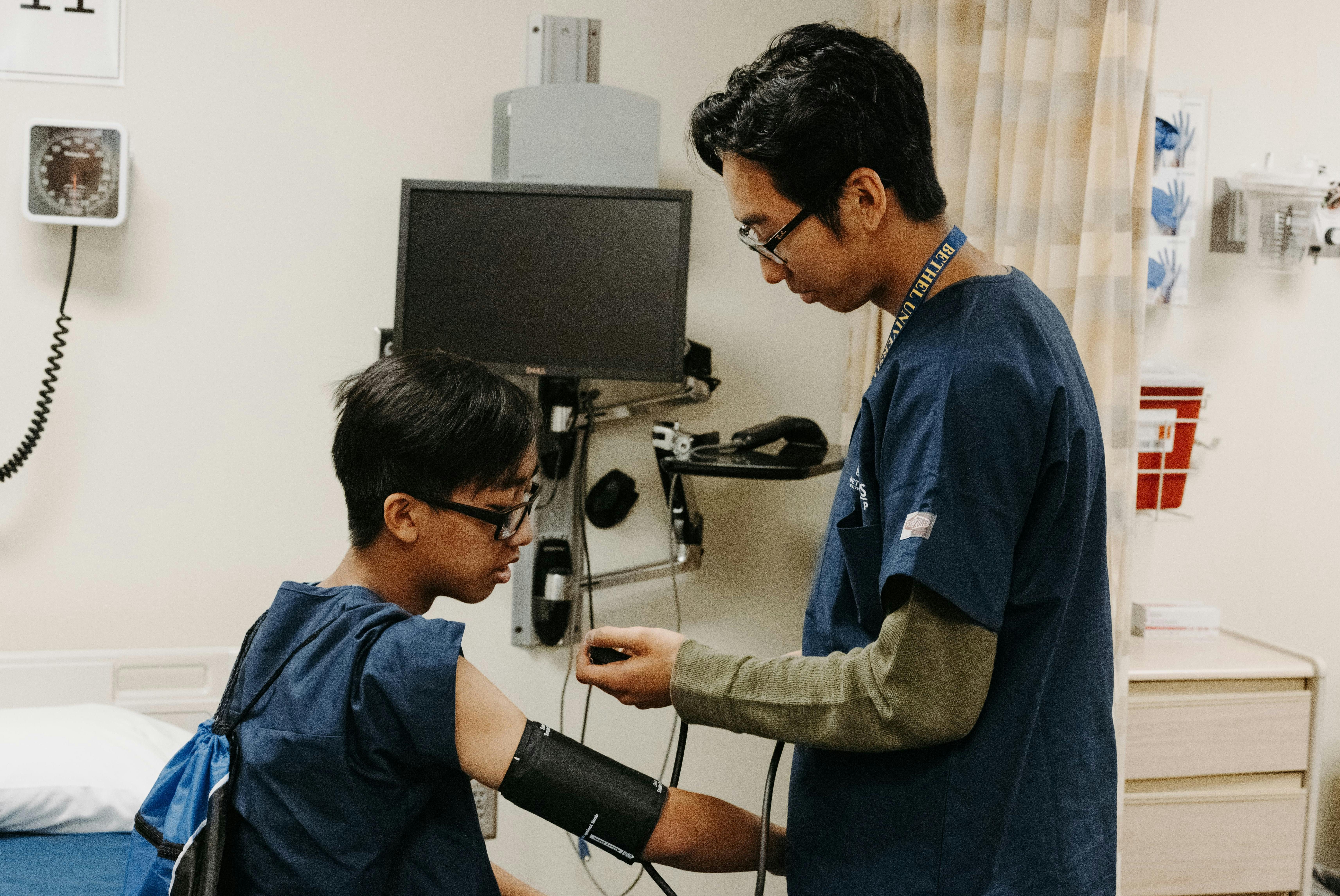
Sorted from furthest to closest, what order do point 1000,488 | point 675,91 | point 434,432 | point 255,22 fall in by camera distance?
point 675,91
point 255,22
point 434,432
point 1000,488

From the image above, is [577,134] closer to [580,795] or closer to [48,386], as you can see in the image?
[48,386]

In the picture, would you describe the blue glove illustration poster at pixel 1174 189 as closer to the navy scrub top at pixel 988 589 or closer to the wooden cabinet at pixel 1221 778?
the wooden cabinet at pixel 1221 778

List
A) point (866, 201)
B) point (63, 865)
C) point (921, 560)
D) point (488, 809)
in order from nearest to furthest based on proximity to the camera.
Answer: point (921, 560)
point (866, 201)
point (63, 865)
point (488, 809)

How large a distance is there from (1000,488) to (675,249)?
1.33 m

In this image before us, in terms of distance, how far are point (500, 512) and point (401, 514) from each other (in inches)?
4.4

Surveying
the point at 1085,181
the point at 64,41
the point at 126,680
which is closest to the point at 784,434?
the point at 1085,181

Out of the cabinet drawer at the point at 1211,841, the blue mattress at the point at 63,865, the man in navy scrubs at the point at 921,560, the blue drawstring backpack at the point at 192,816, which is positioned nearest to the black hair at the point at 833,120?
the man in navy scrubs at the point at 921,560

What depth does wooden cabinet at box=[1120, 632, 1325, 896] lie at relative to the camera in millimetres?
2113

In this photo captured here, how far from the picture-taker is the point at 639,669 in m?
1.11

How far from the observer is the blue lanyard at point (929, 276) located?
3.49ft

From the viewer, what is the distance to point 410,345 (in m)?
2.17

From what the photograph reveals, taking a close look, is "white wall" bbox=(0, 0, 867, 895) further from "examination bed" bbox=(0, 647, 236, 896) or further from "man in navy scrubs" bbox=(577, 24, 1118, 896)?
"man in navy scrubs" bbox=(577, 24, 1118, 896)

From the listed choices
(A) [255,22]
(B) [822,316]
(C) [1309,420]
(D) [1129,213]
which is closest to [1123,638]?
(D) [1129,213]

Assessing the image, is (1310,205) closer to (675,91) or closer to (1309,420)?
(1309,420)
